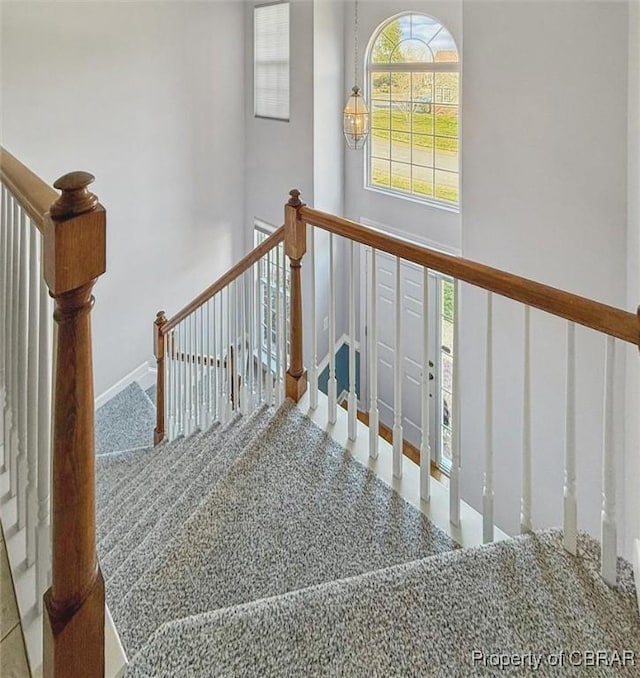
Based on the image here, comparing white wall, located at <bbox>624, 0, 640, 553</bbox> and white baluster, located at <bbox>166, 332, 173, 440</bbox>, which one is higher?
white wall, located at <bbox>624, 0, 640, 553</bbox>

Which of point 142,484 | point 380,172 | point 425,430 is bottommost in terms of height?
point 142,484

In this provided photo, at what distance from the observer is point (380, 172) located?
636 centimetres

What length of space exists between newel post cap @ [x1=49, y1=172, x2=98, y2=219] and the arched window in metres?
4.93

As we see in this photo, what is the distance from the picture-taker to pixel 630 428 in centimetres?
271

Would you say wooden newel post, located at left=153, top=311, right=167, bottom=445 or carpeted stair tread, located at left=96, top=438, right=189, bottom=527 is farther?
wooden newel post, located at left=153, top=311, right=167, bottom=445

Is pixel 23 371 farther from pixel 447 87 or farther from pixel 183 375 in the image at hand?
pixel 447 87

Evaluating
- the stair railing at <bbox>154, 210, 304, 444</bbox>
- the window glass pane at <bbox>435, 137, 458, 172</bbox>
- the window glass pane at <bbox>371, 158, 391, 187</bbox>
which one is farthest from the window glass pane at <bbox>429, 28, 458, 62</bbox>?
the stair railing at <bbox>154, 210, 304, 444</bbox>

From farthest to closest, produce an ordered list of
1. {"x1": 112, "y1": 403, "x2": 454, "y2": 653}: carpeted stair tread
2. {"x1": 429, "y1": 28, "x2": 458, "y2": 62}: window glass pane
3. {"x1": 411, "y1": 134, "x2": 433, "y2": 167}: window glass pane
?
1. {"x1": 411, "y1": 134, "x2": 433, "y2": 167}: window glass pane
2. {"x1": 429, "y1": 28, "x2": 458, "y2": 62}: window glass pane
3. {"x1": 112, "y1": 403, "x2": 454, "y2": 653}: carpeted stair tread

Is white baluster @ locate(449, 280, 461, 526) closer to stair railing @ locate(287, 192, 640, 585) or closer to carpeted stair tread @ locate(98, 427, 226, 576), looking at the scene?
stair railing @ locate(287, 192, 640, 585)

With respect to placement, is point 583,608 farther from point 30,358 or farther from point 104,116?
point 104,116

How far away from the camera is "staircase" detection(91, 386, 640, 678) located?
120cm

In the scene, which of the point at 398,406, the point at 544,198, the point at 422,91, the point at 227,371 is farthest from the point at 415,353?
the point at 398,406

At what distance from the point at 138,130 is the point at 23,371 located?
501 centimetres

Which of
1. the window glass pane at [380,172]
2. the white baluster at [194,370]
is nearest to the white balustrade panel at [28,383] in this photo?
the white baluster at [194,370]
